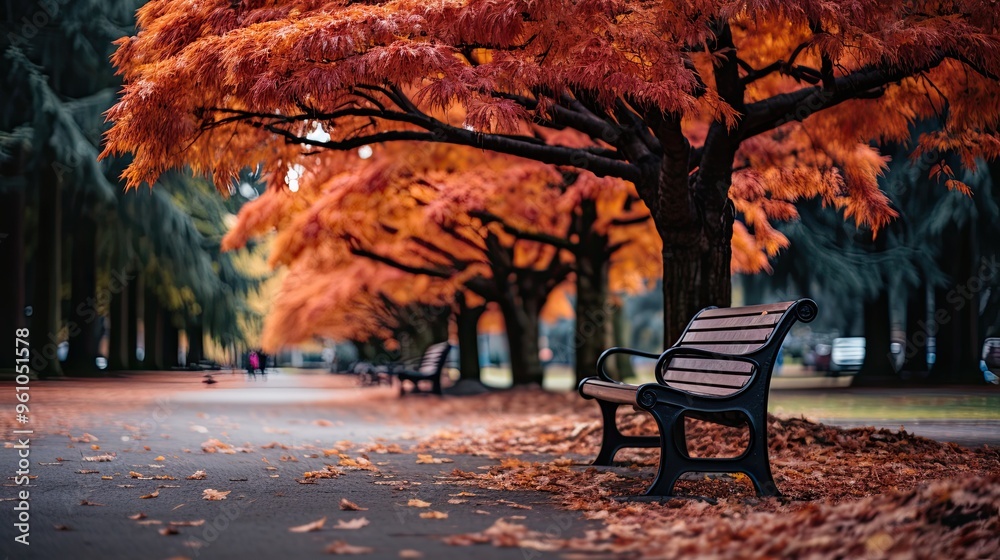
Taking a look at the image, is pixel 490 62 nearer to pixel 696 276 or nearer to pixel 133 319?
pixel 696 276

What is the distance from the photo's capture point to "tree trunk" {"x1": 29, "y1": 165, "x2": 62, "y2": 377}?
44.8 ft

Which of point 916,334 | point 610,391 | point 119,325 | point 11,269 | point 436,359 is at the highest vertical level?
point 11,269

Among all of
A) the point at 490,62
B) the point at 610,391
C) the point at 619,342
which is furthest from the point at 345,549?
the point at 619,342

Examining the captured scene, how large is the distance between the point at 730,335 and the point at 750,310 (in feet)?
0.70

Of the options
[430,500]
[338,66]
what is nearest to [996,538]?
[430,500]

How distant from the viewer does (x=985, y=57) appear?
696 centimetres

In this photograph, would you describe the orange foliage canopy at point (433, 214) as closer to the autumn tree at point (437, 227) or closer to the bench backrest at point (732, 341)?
the autumn tree at point (437, 227)

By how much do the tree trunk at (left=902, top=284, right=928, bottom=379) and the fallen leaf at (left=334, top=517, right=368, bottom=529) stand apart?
18.7 m

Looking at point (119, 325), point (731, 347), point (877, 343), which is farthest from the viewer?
point (877, 343)

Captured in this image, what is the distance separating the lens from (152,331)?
2148 cm

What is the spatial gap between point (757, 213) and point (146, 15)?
8.54m

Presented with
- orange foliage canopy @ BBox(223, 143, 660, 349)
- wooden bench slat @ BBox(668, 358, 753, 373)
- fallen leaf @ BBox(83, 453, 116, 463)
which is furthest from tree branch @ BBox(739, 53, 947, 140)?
fallen leaf @ BBox(83, 453, 116, 463)

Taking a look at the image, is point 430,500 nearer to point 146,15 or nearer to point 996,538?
point 996,538

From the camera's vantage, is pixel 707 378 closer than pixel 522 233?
Yes
